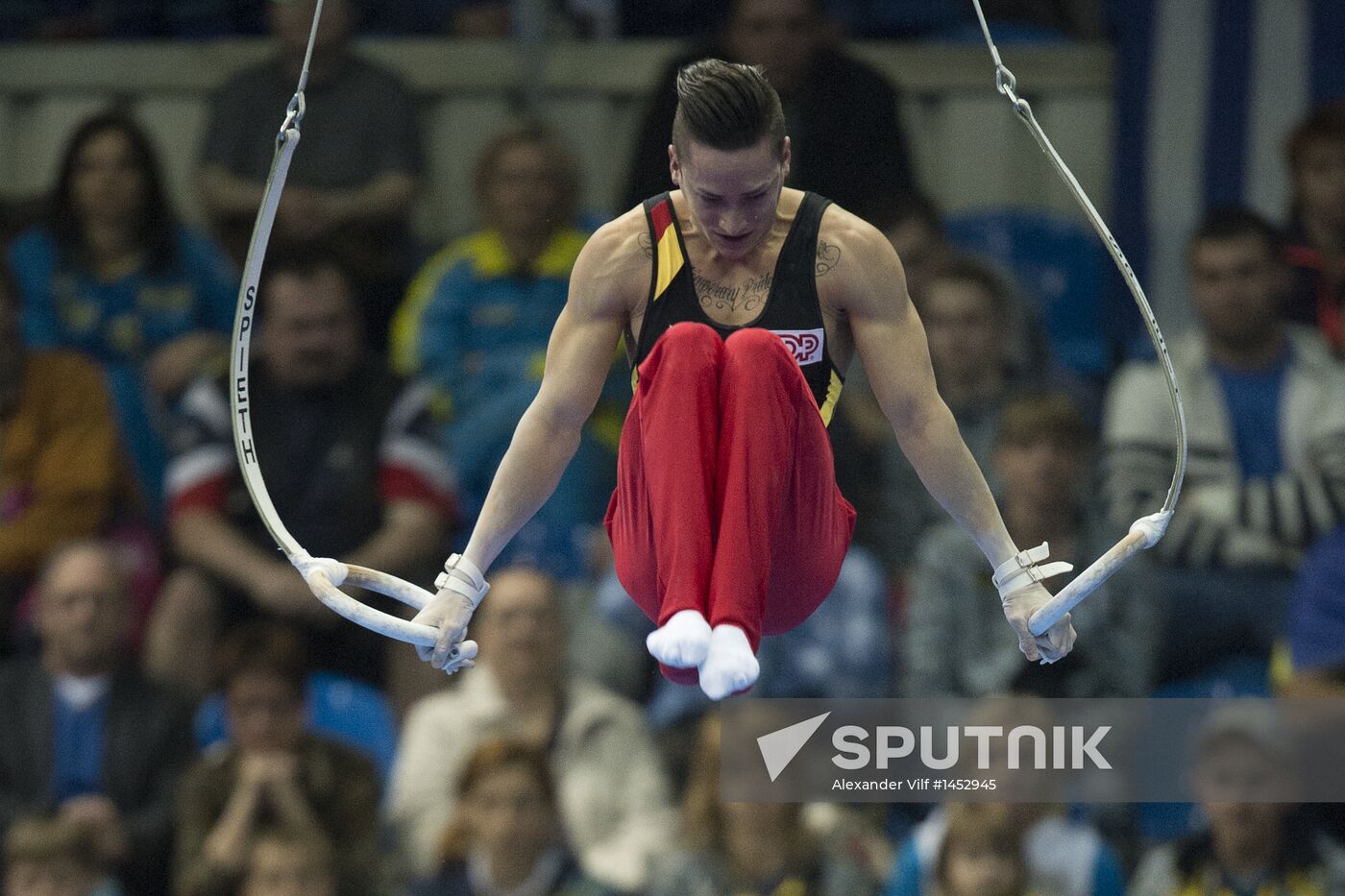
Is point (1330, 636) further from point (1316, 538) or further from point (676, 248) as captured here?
point (676, 248)

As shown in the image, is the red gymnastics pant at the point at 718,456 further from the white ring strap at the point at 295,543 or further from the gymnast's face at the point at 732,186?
the white ring strap at the point at 295,543

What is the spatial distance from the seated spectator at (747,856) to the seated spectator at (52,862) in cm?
161

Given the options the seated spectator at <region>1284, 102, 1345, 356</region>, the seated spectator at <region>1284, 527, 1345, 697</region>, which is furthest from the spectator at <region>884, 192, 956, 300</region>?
the seated spectator at <region>1284, 527, 1345, 697</region>

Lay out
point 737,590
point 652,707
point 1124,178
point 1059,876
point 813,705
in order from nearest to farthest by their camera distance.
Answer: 1. point 737,590
2. point 813,705
3. point 1059,876
4. point 652,707
5. point 1124,178

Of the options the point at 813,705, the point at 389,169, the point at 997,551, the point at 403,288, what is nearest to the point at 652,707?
the point at 813,705

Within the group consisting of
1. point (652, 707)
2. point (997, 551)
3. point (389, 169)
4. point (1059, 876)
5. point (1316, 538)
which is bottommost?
point (1059, 876)

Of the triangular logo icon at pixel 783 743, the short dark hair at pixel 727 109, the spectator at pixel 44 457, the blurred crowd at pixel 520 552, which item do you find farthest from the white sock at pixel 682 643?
the spectator at pixel 44 457

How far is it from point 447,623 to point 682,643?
0.50 meters

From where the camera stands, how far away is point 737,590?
3.90 m

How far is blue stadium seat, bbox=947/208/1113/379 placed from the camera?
236 inches

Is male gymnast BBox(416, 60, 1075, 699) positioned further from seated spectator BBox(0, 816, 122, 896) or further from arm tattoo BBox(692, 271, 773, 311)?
seated spectator BBox(0, 816, 122, 896)

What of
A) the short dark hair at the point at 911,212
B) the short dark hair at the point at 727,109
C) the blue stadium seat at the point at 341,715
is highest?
the short dark hair at the point at 727,109

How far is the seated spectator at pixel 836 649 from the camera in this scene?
5.91 meters

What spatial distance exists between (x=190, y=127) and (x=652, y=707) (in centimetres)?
257
